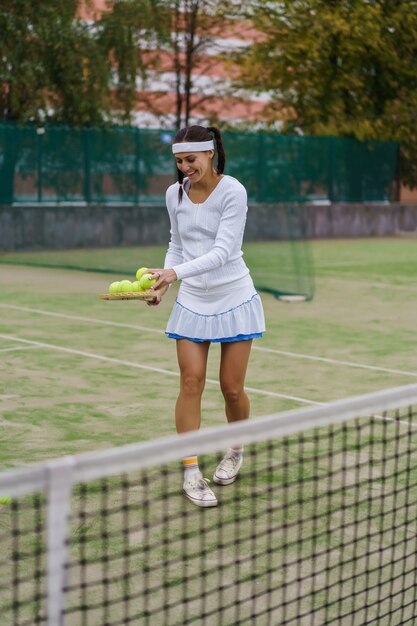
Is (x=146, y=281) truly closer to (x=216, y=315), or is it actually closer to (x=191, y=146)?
(x=216, y=315)

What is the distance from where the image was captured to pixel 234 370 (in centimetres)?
557

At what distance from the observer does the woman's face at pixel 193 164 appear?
209 inches

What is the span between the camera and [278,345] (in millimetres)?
10695

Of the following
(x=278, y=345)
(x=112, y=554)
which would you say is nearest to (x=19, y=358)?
(x=278, y=345)

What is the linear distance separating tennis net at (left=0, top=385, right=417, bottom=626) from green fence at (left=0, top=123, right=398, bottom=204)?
620 inches

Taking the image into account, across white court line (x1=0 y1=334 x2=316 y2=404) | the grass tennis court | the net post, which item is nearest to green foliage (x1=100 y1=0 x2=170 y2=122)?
the grass tennis court

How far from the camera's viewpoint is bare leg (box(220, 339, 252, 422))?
5.54 m

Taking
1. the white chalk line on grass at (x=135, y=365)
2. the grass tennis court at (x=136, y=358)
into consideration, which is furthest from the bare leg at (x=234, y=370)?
the white chalk line on grass at (x=135, y=365)

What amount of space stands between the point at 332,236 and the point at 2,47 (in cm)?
1005

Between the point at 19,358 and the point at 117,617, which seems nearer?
the point at 117,617

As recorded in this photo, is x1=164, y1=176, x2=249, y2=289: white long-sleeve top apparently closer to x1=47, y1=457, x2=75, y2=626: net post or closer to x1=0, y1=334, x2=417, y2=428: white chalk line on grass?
x1=0, y1=334, x2=417, y2=428: white chalk line on grass

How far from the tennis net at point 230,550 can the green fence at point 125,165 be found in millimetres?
15745

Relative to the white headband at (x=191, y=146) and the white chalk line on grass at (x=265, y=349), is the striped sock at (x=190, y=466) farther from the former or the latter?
the white chalk line on grass at (x=265, y=349)

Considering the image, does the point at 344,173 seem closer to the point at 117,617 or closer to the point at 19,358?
the point at 19,358
